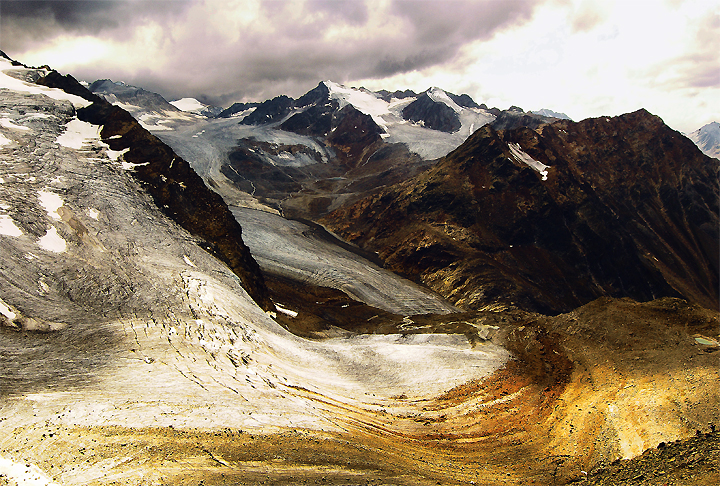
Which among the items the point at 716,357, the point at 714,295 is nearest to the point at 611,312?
the point at 716,357

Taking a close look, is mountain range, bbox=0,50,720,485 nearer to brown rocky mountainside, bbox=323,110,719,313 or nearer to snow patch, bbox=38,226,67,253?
snow patch, bbox=38,226,67,253

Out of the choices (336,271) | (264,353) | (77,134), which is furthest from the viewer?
(336,271)

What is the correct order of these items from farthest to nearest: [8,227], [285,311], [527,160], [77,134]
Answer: [527,160]
[77,134]
[285,311]
[8,227]

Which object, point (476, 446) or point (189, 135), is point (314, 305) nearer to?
point (476, 446)

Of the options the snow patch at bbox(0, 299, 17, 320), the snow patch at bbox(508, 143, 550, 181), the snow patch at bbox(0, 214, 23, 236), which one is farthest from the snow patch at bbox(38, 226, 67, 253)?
the snow patch at bbox(508, 143, 550, 181)

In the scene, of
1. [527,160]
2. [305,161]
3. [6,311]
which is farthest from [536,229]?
[305,161]

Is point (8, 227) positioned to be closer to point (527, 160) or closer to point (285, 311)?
point (285, 311)
